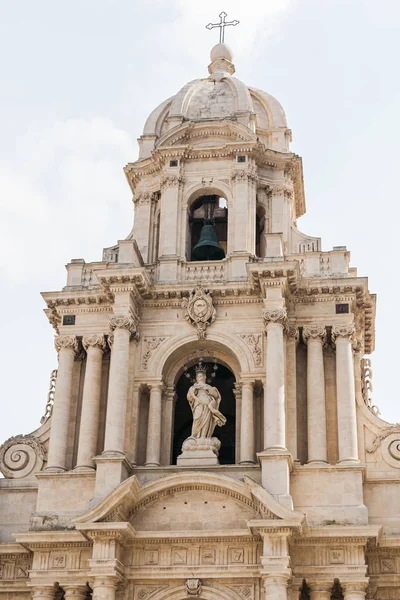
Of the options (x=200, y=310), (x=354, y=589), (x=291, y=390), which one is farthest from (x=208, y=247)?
(x=354, y=589)

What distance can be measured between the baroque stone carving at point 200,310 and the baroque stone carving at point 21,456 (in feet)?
15.3

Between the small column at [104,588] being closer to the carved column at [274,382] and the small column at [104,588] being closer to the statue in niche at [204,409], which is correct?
the statue in niche at [204,409]

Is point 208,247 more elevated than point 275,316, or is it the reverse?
point 208,247

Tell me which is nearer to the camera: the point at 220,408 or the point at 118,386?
the point at 118,386

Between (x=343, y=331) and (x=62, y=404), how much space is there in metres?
6.68

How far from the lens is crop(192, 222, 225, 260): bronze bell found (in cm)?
2782

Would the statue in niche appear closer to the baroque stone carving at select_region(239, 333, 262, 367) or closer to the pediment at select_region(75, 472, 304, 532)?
the baroque stone carving at select_region(239, 333, 262, 367)

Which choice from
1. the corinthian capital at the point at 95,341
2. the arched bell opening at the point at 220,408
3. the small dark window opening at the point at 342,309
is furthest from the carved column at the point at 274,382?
the corinthian capital at the point at 95,341

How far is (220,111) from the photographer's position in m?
29.5

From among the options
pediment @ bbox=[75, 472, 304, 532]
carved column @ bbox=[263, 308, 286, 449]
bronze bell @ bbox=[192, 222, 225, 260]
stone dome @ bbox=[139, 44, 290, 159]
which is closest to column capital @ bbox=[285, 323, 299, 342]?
carved column @ bbox=[263, 308, 286, 449]

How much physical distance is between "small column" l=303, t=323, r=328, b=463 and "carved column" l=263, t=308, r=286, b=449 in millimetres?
872

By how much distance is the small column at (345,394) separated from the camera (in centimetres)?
2417

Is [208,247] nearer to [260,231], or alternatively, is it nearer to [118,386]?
[260,231]

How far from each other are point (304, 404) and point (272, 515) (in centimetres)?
370
